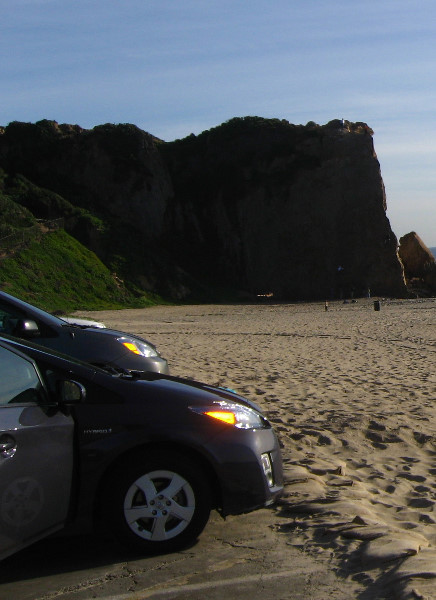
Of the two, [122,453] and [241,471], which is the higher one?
[122,453]

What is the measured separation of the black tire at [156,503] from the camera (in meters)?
4.94

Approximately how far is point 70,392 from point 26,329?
12.5 ft

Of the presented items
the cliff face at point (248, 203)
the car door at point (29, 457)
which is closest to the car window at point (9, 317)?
the car door at point (29, 457)

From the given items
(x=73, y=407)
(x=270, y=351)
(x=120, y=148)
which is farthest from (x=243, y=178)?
(x=73, y=407)

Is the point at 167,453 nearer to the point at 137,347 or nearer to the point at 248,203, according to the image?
the point at 137,347

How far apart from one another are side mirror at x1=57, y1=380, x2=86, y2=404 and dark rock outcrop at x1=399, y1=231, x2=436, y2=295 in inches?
2512

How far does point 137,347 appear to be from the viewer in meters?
9.45

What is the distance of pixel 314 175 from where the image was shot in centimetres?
6344

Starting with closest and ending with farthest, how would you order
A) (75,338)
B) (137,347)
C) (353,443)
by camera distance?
1. (353,443)
2. (75,338)
3. (137,347)

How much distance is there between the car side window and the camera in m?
4.85

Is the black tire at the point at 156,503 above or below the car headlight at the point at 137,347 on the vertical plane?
below

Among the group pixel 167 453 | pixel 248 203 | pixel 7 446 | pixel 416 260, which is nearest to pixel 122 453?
pixel 167 453

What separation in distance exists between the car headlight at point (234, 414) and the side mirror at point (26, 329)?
3737 mm

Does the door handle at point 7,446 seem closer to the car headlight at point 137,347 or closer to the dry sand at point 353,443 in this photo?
the dry sand at point 353,443
